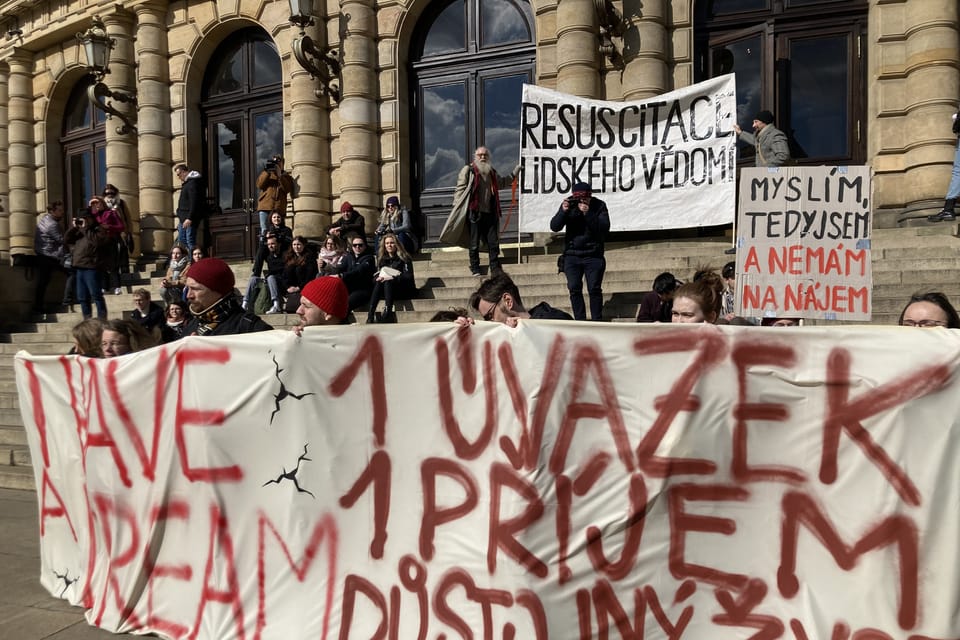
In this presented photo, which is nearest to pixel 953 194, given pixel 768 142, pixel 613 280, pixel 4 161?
pixel 768 142

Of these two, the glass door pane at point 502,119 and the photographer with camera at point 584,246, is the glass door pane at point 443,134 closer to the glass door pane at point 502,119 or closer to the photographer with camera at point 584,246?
the glass door pane at point 502,119

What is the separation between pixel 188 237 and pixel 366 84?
4019 mm

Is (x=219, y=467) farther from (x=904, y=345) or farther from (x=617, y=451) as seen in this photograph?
(x=904, y=345)

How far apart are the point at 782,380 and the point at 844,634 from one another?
85 centimetres

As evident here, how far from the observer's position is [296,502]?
3.04 m

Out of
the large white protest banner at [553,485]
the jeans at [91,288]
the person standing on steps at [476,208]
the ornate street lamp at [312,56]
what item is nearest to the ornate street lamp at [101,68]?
the ornate street lamp at [312,56]

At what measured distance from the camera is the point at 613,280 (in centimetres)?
848

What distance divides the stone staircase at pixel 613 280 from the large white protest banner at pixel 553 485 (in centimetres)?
412

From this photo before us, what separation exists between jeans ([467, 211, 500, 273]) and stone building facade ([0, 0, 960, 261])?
262 centimetres

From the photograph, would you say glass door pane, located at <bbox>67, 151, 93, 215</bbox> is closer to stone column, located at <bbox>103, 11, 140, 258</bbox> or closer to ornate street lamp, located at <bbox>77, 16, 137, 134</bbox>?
stone column, located at <bbox>103, 11, 140, 258</bbox>

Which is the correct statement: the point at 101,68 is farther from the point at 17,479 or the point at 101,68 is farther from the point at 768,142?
the point at 768,142

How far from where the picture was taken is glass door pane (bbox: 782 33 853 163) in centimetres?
1044

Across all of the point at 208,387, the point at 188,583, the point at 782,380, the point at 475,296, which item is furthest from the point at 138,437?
the point at 782,380

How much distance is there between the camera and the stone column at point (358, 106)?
12359mm
